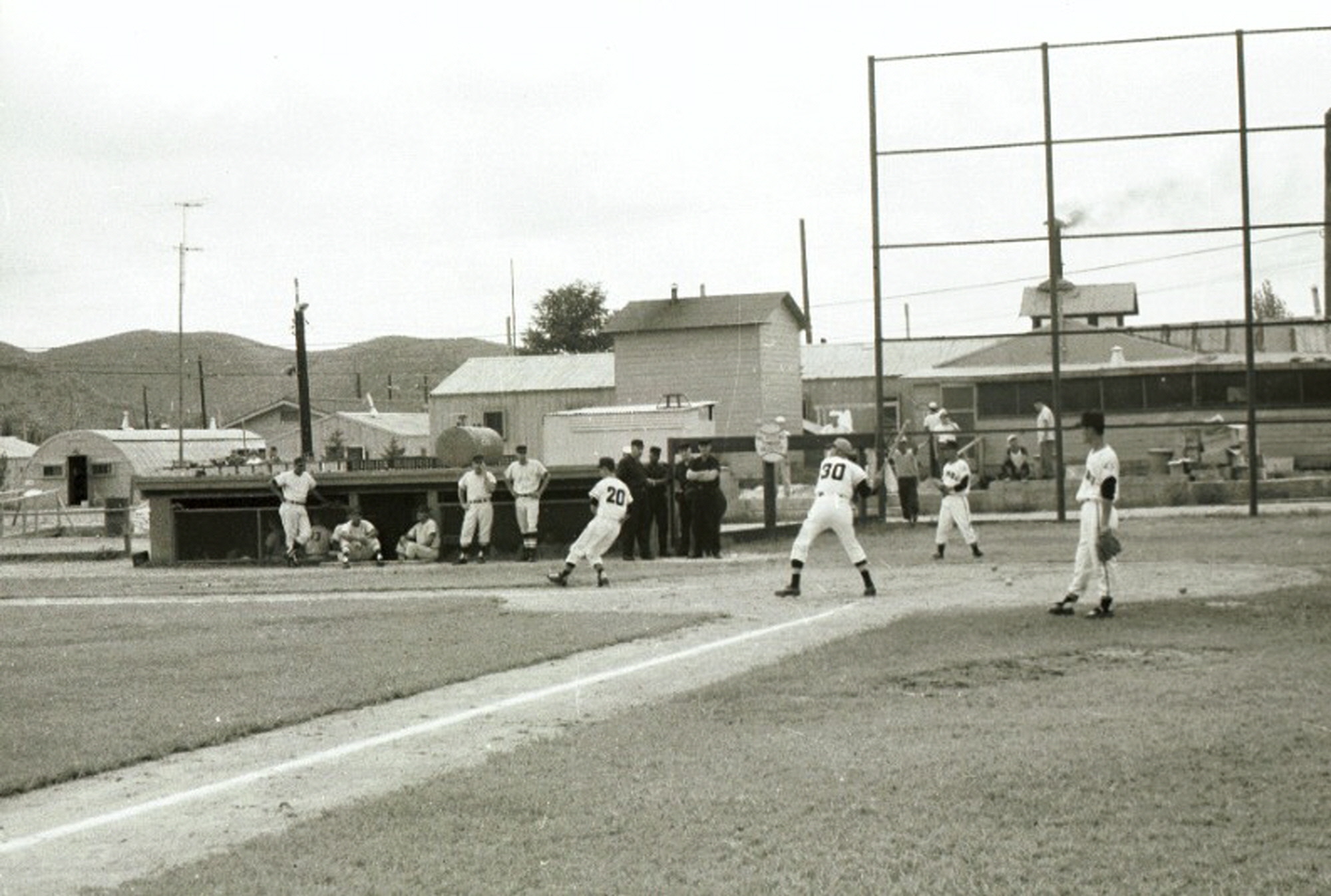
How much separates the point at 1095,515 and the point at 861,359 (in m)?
62.2

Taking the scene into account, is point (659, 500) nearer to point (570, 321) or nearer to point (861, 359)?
point (861, 359)

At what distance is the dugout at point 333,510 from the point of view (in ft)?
110

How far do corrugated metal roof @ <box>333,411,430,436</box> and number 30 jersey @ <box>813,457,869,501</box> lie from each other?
6419cm

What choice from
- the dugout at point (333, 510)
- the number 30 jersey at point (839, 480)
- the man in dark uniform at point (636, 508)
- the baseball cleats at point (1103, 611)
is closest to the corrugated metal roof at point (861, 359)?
the dugout at point (333, 510)

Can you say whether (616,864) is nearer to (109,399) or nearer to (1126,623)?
(1126,623)

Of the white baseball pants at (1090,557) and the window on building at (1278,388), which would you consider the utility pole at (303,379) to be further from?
the white baseball pants at (1090,557)

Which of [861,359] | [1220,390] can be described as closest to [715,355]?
[861,359]

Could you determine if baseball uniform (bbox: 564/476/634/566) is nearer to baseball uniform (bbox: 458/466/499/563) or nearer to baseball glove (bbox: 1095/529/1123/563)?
baseball uniform (bbox: 458/466/499/563)

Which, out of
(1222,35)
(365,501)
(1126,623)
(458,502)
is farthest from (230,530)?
(1126,623)

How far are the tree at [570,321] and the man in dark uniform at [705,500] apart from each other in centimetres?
6849

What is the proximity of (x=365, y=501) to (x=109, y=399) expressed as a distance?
516 ft

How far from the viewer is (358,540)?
3306cm

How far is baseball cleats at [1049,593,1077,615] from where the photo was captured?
16719mm

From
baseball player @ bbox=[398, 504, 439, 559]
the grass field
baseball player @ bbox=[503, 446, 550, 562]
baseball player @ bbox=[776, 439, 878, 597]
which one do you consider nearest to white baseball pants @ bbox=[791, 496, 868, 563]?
baseball player @ bbox=[776, 439, 878, 597]
